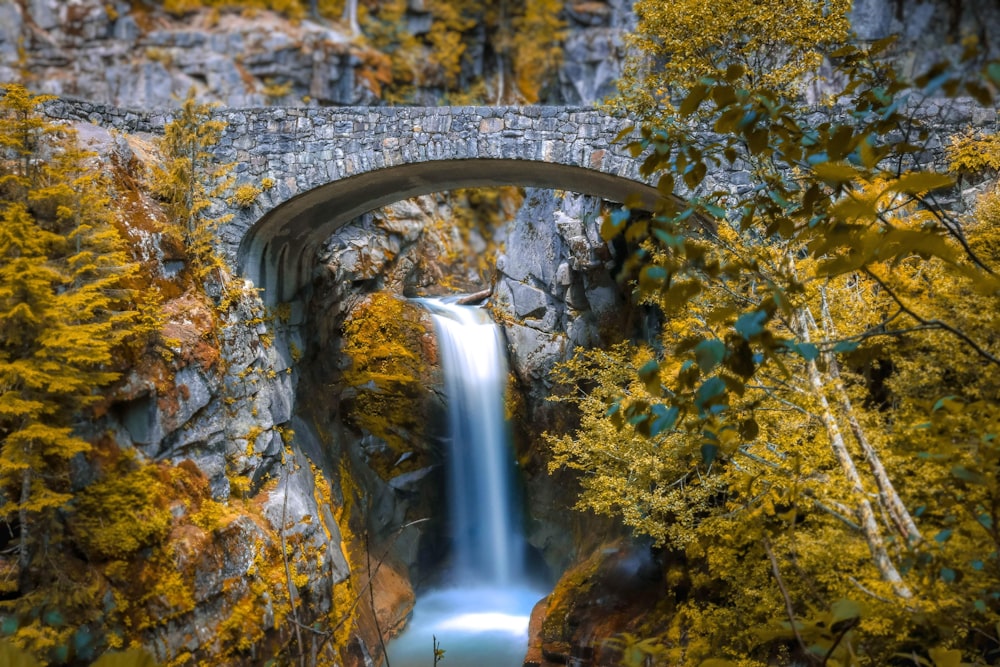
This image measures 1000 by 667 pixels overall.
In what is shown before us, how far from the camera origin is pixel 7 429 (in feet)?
19.9

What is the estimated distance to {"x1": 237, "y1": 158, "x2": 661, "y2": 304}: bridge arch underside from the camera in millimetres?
8883

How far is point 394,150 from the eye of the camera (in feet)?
28.2

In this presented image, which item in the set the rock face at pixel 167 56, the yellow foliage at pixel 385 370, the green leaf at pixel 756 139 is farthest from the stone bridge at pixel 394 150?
the rock face at pixel 167 56

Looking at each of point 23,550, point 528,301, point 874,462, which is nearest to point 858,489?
point 874,462

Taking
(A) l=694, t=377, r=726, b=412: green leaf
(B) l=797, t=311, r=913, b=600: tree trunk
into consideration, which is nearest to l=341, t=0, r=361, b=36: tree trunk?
(B) l=797, t=311, r=913, b=600: tree trunk

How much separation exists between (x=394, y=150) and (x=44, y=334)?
455cm

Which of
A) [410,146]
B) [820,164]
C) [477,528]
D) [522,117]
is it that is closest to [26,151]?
[410,146]

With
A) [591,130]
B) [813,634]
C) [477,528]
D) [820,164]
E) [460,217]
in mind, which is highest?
[460,217]

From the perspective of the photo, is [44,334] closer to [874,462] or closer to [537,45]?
[874,462]

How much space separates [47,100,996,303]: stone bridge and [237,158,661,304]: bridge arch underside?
28 millimetres

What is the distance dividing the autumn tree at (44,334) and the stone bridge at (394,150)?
2218 mm

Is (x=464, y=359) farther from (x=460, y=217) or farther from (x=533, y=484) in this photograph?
(x=460, y=217)

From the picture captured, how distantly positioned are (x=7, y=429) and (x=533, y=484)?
29.8 ft

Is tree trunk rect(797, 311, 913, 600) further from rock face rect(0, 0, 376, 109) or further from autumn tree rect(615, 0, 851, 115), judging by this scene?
rock face rect(0, 0, 376, 109)
